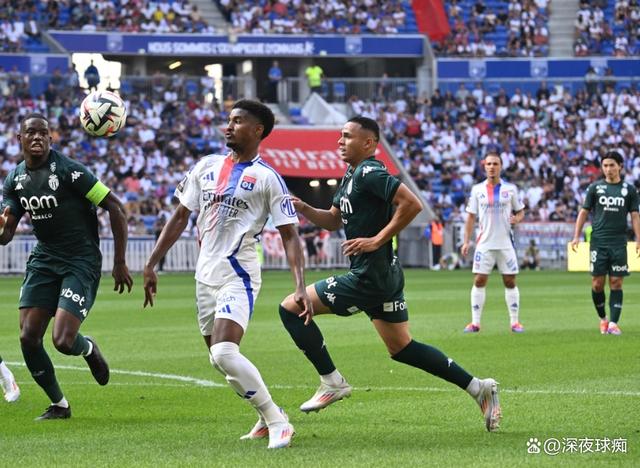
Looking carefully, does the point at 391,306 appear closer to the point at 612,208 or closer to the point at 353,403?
the point at 353,403

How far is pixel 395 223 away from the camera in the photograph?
8.86 m

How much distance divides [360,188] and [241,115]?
1134mm

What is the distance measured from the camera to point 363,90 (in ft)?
164

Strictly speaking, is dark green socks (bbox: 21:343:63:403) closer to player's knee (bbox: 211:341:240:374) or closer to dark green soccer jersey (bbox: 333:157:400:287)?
player's knee (bbox: 211:341:240:374)

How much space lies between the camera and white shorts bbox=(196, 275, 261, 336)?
820cm

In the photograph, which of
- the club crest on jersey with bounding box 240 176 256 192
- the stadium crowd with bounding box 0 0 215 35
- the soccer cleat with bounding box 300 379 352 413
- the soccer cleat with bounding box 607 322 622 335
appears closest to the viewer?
the club crest on jersey with bounding box 240 176 256 192

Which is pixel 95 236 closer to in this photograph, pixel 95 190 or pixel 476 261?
pixel 95 190

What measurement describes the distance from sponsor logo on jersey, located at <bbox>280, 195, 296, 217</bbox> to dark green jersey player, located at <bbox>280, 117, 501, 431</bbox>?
644 millimetres

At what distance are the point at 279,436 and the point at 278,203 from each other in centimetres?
157

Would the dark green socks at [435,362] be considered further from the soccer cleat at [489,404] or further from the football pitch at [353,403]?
the football pitch at [353,403]

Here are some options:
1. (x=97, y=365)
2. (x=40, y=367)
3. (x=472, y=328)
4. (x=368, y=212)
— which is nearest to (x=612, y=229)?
(x=472, y=328)

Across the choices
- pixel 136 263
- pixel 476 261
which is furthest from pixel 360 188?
pixel 136 263

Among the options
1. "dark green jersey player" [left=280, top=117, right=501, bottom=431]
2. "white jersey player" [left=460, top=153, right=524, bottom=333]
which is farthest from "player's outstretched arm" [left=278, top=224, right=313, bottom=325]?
"white jersey player" [left=460, top=153, right=524, bottom=333]

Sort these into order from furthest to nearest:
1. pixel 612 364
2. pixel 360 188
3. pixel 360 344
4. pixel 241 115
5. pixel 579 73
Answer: pixel 579 73
pixel 360 344
pixel 612 364
pixel 360 188
pixel 241 115
